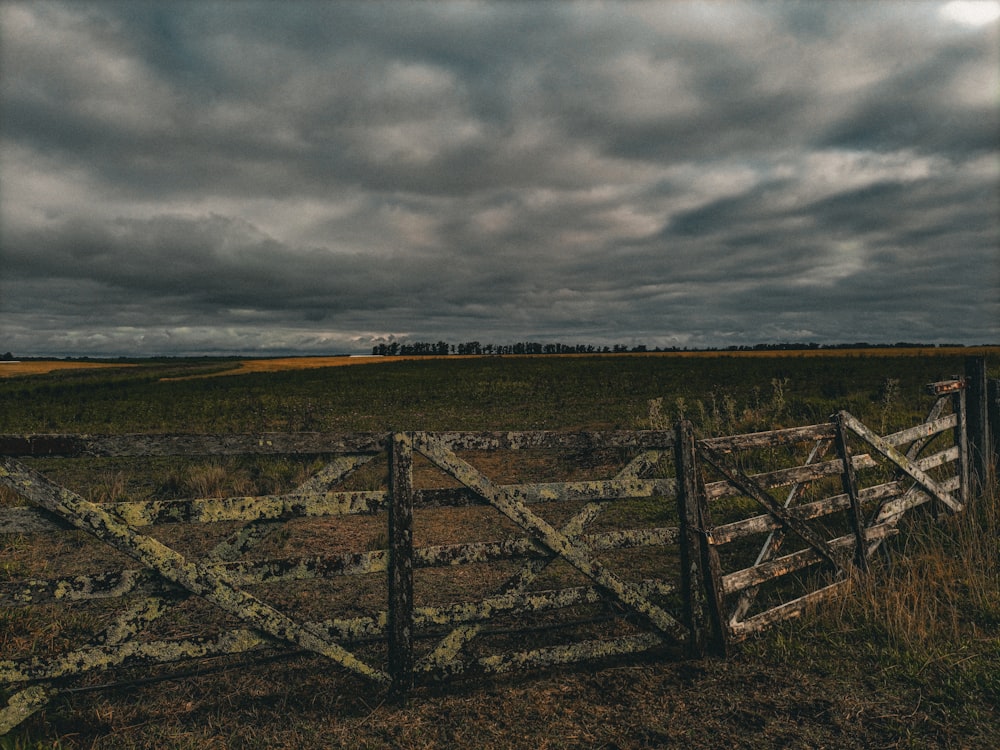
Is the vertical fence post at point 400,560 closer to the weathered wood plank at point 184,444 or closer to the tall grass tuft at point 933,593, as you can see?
the weathered wood plank at point 184,444

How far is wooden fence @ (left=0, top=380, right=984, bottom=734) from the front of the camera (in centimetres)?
348

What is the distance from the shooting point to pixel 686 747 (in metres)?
3.60

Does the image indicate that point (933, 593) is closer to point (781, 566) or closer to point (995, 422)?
point (781, 566)

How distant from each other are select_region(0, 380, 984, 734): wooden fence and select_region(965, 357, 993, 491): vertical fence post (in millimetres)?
257

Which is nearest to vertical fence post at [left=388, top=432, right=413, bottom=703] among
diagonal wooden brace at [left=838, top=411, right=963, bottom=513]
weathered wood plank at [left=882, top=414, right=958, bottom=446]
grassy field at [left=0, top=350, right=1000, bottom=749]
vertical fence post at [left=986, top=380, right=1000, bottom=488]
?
grassy field at [left=0, top=350, right=1000, bottom=749]

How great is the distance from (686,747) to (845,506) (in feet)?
10.5

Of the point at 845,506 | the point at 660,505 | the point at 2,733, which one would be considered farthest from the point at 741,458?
the point at 2,733

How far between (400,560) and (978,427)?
7698 millimetres

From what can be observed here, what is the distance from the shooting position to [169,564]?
3.57m

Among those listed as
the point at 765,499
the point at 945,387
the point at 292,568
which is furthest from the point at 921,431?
the point at 292,568

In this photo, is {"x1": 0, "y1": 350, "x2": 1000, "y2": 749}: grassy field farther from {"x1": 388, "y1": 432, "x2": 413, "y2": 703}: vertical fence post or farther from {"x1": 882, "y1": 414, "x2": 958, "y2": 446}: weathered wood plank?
{"x1": 882, "y1": 414, "x2": 958, "y2": 446}: weathered wood plank

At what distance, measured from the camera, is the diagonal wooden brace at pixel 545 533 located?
4.00 m

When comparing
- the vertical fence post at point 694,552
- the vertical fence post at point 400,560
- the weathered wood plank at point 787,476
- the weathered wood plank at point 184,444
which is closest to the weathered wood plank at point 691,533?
the vertical fence post at point 694,552

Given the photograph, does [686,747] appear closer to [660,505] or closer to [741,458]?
[660,505]
